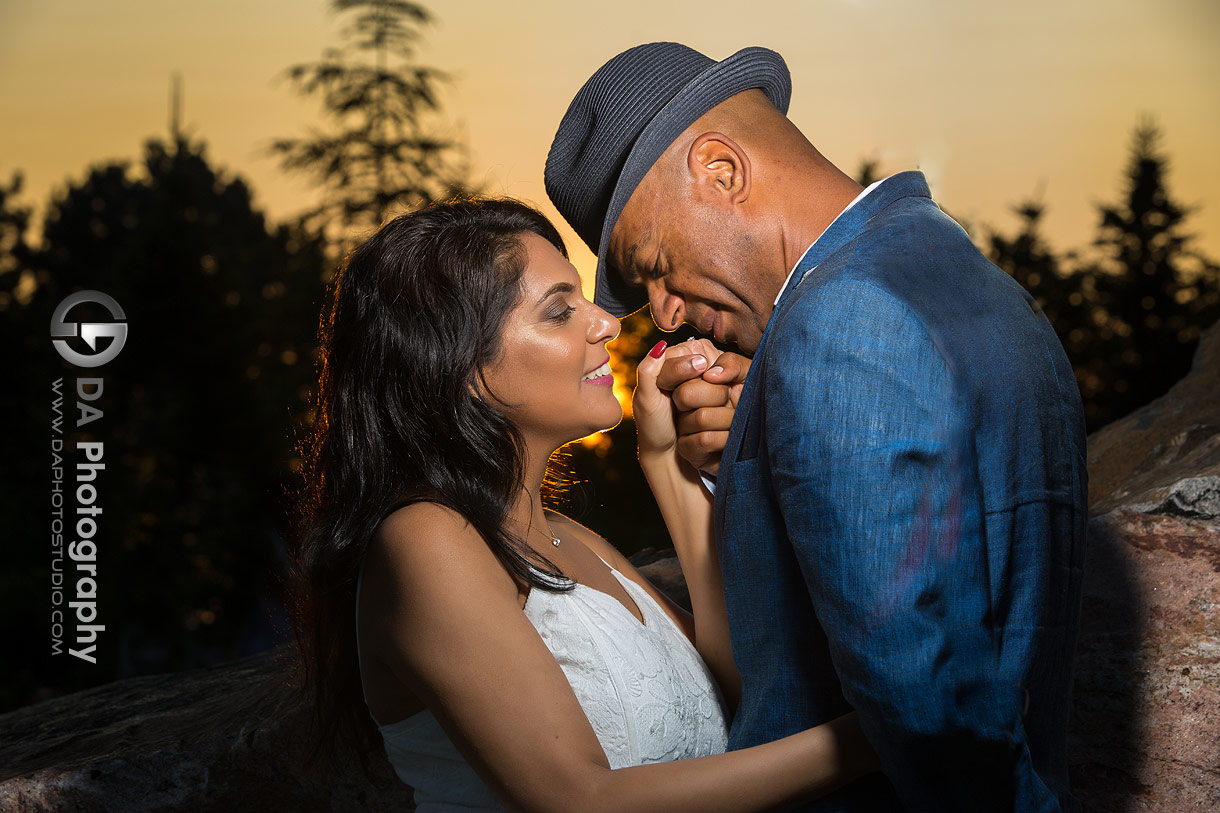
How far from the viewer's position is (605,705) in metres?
2.10

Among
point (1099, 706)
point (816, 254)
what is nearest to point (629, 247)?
point (816, 254)

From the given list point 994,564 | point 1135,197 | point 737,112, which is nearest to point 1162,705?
point 994,564

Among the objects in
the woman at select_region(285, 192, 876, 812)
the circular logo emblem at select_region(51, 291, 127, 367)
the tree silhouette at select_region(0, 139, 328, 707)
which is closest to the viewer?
the woman at select_region(285, 192, 876, 812)

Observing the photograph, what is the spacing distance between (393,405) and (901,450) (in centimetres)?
130

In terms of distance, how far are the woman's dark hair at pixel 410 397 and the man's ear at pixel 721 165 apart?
51cm

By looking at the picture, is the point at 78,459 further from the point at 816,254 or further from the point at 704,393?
the point at 816,254

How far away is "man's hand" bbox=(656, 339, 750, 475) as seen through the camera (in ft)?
7.35

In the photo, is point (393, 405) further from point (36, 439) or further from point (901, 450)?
point (36, 439)

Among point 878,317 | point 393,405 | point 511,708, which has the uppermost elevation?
point 393,405

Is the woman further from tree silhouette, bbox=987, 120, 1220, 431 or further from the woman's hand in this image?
tree silhouette, bbox=987, 120, 1220, 431

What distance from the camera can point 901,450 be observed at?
1.34 m

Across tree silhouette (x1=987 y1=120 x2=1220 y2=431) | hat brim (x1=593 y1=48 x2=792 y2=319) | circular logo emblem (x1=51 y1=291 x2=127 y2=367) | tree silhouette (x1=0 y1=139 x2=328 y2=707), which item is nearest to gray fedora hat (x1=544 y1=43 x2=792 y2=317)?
hat brim (x1=593 y1=48 x2=792 y2=319)

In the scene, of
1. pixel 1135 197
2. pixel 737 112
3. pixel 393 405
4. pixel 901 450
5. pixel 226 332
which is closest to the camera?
pixel 901 450

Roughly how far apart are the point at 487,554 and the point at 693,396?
61cm
